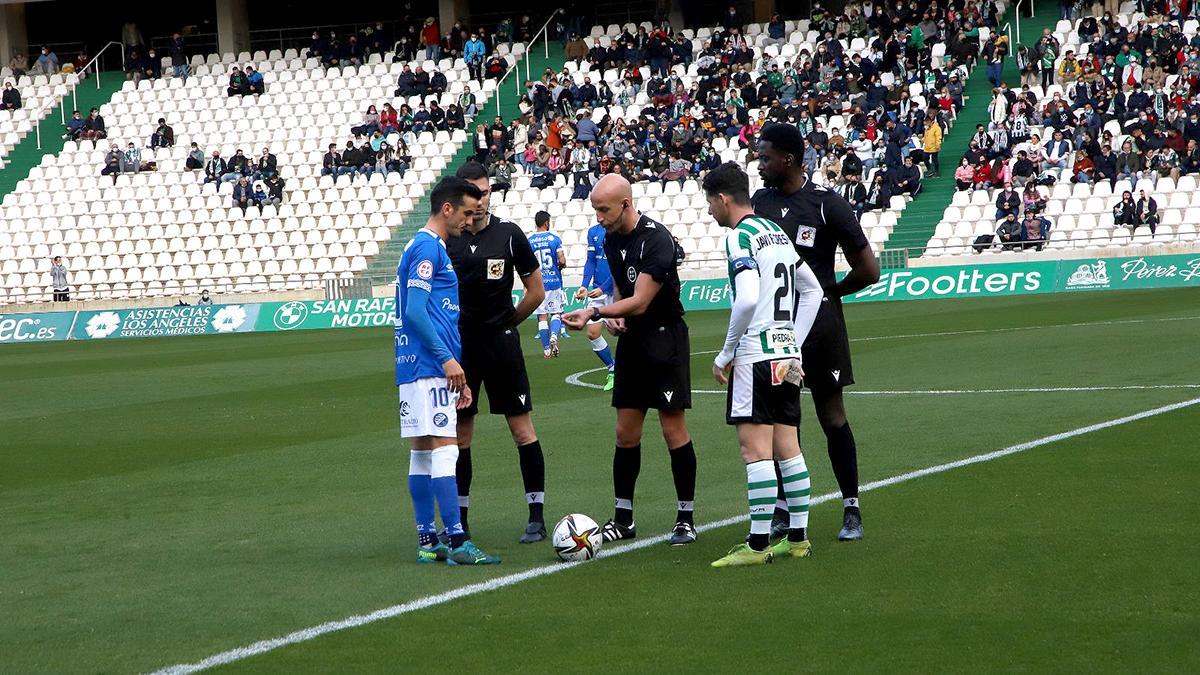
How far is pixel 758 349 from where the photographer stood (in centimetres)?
741

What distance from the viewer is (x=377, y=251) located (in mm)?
41250

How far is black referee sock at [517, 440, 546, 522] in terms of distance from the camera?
28.0ft

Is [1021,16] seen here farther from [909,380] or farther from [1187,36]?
[909,380]

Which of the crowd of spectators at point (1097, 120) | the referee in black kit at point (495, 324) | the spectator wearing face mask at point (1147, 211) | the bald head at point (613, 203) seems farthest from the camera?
the crowd of spectators at point (1097, 120)

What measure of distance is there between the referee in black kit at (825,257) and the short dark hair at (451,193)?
148 centimetres

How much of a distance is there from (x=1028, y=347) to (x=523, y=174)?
24.7m

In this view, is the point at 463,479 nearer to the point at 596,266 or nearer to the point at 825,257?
the point at 825,257

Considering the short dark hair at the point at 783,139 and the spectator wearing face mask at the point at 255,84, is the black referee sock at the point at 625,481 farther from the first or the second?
the spectator wearing face mask at the point at 255,84

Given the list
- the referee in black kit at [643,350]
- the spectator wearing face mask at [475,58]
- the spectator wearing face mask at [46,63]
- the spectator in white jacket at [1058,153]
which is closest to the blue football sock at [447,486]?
the referee in black kit at [643,350]

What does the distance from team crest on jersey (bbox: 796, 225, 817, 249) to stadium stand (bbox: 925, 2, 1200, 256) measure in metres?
26.7

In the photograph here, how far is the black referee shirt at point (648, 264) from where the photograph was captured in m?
8.11

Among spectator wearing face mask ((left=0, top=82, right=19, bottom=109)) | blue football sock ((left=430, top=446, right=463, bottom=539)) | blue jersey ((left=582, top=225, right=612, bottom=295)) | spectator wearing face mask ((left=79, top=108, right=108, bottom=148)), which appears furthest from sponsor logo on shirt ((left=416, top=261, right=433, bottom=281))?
spectator wearing face mask ((left=0, top=82, right=19, bottom=109))

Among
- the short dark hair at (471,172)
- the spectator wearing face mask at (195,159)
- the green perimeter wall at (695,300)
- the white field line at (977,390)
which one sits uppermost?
the spectator wearing face mask at (195,159)

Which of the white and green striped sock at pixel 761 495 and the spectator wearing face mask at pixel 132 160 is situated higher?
the spectator wearing face mask at pixel 132 160
